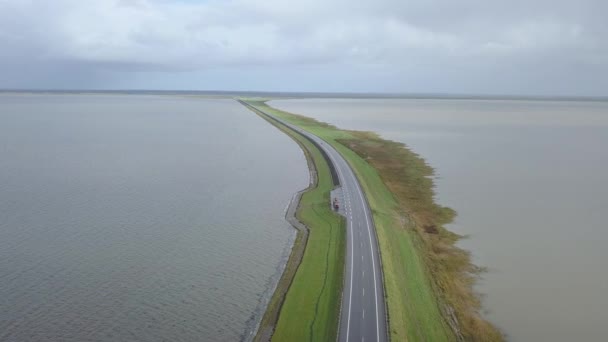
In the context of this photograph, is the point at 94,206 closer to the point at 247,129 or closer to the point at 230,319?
the point at 230,319

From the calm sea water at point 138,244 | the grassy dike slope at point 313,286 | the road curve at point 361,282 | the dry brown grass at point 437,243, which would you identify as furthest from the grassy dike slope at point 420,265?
the calm sea water at point 138,244

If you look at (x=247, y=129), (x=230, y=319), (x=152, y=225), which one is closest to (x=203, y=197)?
(x=152, y=225)

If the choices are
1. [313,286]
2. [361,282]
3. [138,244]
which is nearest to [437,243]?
[361,282]

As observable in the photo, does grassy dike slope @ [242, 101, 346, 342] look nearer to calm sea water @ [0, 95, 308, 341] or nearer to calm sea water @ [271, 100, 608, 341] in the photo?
calm sea water @ [0, 95, 308, 341]

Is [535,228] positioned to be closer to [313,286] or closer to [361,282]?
[361,282]

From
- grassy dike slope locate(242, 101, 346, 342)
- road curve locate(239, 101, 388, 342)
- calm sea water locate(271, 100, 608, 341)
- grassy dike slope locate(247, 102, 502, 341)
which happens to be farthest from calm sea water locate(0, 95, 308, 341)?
calm sea water locate(271, 100, 608, 341)
